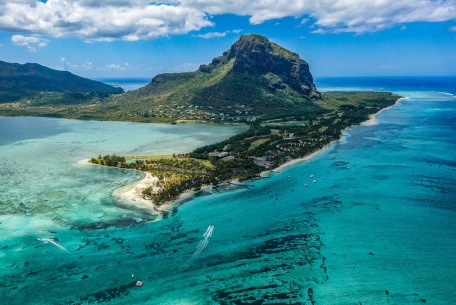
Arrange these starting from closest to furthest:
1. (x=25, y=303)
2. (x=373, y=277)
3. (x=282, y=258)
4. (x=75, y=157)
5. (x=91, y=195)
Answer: (x=25, y=303)
(x=373, y=277)
(x=282, y=258)
(x=91, y=195)
(x=75, y=157)

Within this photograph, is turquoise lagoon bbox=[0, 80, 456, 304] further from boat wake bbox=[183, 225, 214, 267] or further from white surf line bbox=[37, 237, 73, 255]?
white surf line bbox=[37, 237, 73, 255]

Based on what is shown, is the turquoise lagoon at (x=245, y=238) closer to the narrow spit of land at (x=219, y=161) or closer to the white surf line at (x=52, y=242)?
the white surf line at (x=52, y=242)

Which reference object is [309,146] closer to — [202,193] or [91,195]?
[202,193]

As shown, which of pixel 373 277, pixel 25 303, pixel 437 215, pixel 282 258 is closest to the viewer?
pixel 25 303

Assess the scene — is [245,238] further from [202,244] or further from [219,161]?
[219,161]

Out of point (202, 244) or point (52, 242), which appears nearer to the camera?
point (202, 244)

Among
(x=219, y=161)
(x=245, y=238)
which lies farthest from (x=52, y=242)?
(x=219, y=161)

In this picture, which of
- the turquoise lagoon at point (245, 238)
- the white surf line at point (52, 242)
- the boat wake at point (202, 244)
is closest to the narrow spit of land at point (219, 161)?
the turquoise lagoon at point (245, 238)

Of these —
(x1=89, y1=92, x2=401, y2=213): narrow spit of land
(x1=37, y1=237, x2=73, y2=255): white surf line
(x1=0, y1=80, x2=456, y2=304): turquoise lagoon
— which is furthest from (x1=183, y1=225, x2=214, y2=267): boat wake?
(x1=37, y1=237, x2=73, y2=255): white surf line

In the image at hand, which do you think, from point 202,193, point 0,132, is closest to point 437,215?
point 202,193
